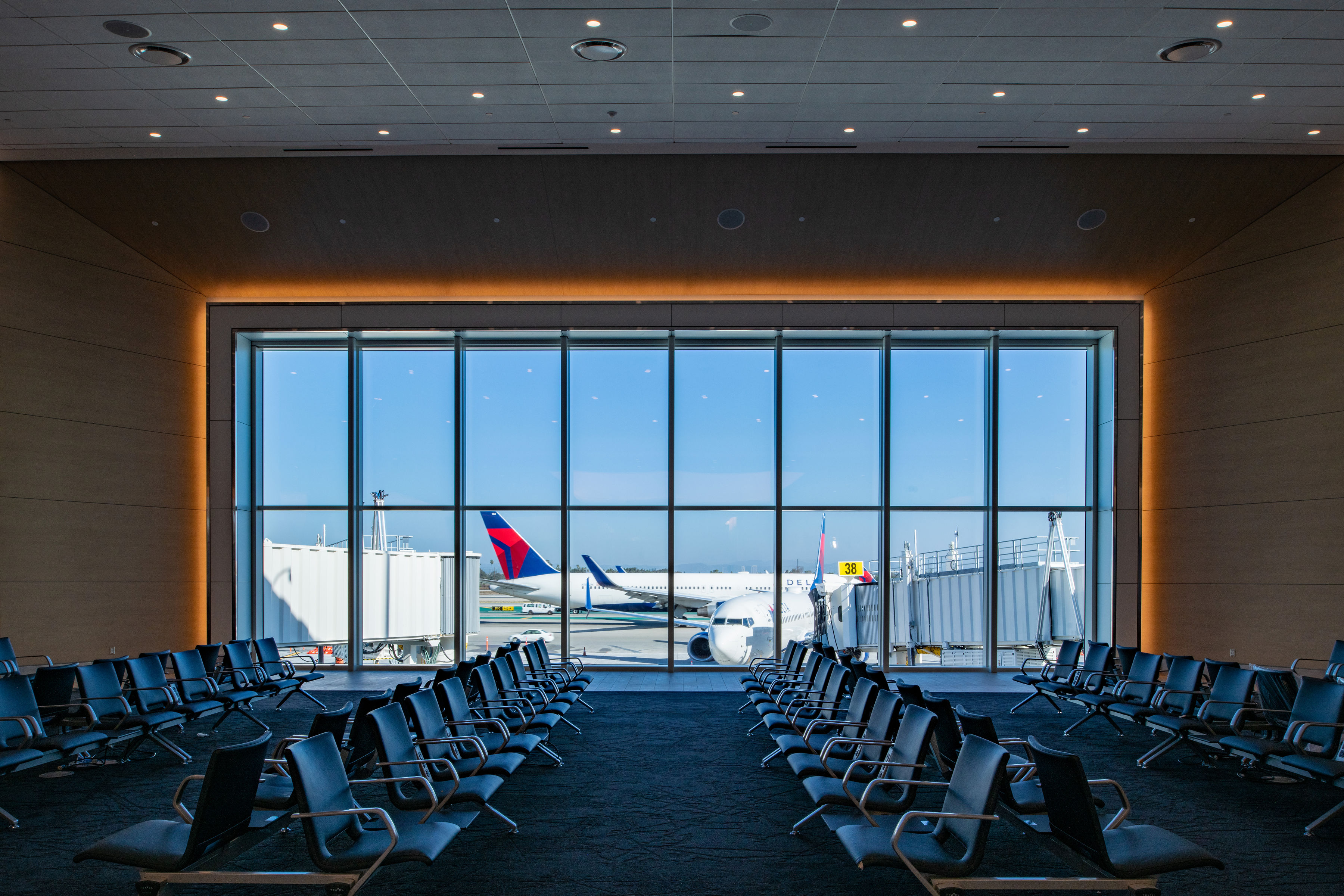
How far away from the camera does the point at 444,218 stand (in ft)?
34.0

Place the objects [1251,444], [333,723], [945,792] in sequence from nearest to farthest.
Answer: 1. [333,723]
2. [945,792]
3. [1251,444]

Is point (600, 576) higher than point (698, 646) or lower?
higher

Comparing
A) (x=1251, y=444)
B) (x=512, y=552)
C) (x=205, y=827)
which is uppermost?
(x=1251, y=444)

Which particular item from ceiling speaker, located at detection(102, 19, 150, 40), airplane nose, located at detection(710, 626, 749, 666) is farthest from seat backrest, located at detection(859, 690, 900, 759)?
ceiling speaker, located at detection(102, 19, 150, 40)

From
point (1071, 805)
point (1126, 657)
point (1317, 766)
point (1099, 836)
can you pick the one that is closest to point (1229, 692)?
point (1317, 766)

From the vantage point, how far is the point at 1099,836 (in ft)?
10.9

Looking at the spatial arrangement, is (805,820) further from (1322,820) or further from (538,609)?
(538,609)

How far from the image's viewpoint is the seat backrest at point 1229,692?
6473mm

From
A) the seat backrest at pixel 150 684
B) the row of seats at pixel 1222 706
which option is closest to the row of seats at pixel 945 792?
the row of seats at pixel 1222 706

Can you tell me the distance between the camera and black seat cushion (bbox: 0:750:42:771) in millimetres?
4961

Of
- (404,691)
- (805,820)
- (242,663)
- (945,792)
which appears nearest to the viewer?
(805,820)

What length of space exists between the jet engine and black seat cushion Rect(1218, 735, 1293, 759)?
6.77 metres

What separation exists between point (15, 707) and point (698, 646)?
776cm

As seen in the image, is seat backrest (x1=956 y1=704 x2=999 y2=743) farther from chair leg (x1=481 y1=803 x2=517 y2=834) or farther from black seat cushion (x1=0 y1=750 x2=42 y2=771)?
black seat cushion (x1=0 y1=750 x2=42 y2=771)
